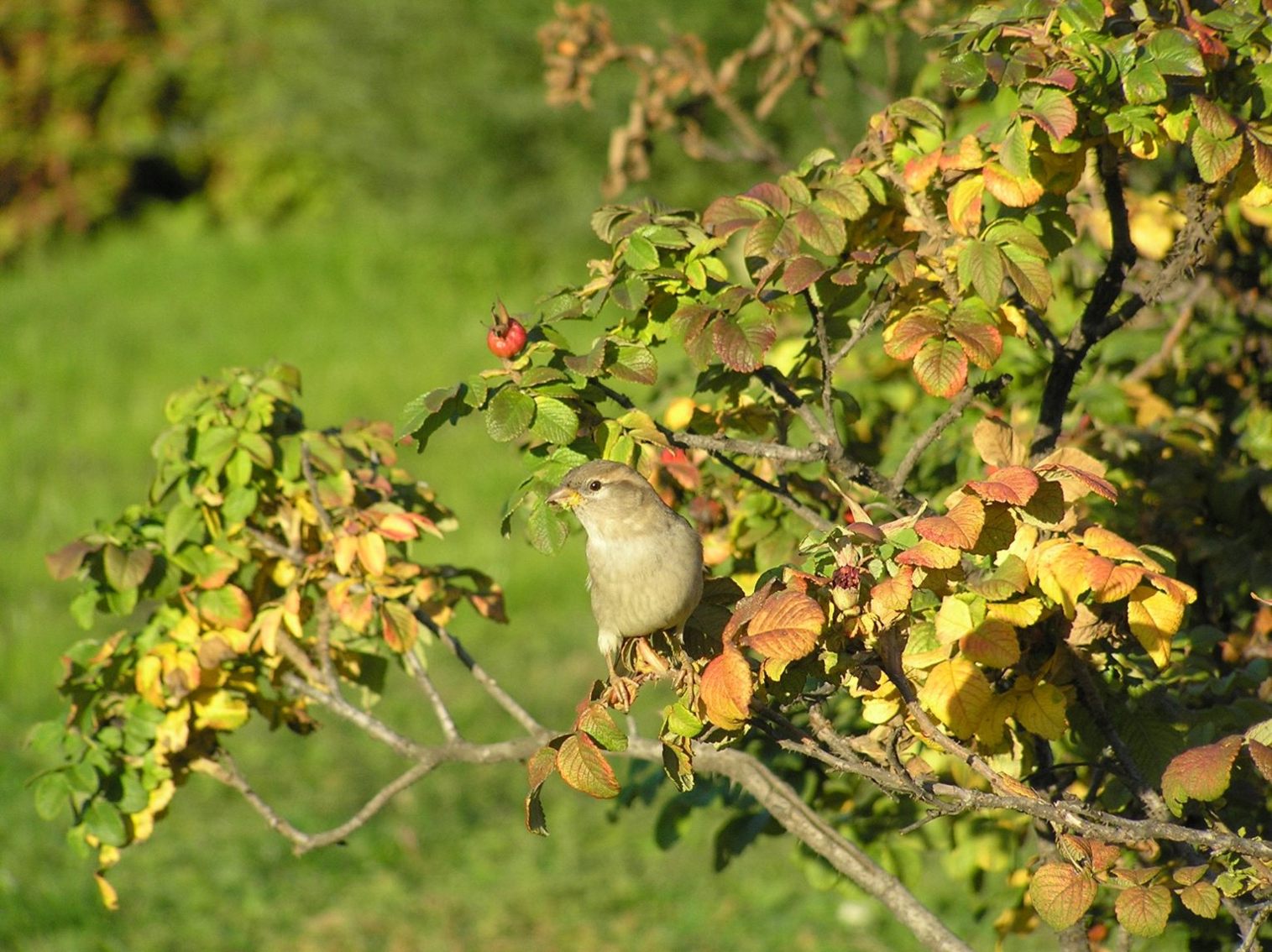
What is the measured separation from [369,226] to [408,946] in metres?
10.1

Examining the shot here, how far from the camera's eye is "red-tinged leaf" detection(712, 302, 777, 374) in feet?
7.14

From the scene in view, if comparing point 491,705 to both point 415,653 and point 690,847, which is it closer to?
point 690,847

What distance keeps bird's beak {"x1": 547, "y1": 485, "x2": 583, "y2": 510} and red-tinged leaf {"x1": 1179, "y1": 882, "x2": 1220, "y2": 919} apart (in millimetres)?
1006

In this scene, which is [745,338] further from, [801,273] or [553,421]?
[553,421]

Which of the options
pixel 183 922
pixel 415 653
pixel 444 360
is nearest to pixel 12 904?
pixel 183 922

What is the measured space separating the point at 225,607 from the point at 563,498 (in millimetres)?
930

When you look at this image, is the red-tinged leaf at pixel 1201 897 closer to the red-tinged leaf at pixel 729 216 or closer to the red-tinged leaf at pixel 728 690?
the red-tinged leaf at pixel 728 690

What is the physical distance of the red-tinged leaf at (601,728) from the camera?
1.99 meters

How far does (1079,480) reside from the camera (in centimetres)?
202

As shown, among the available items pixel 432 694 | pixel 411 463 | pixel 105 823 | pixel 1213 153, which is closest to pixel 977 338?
pixel 1213 153

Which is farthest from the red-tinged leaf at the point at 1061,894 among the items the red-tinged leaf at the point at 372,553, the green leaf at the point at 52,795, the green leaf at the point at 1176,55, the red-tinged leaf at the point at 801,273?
the green leaf at the point at 52,795

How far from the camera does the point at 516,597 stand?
7.66 m

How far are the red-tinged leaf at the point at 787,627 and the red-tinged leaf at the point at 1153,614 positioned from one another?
0.44 metres

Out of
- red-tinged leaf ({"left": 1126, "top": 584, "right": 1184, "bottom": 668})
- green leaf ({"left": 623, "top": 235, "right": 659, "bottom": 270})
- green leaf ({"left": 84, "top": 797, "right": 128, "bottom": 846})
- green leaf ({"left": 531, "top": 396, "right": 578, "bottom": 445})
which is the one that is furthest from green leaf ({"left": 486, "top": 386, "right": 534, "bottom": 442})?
green leaf ({"left": 84, "top": 797, "right": 128, "bottom": 846})
